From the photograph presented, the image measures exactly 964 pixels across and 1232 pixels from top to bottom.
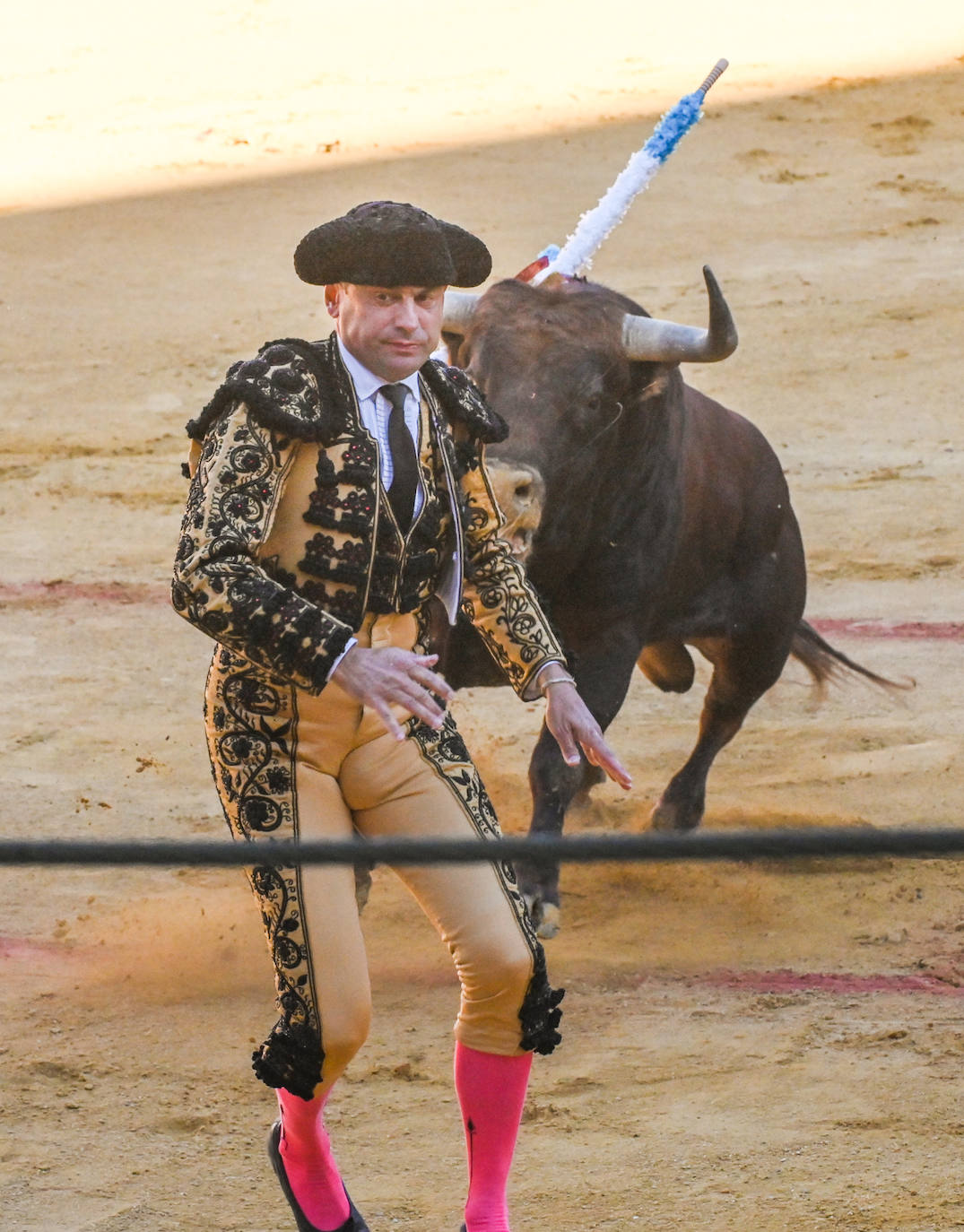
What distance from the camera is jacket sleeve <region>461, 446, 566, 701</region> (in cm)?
285

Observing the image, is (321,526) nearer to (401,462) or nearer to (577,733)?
(401,462)

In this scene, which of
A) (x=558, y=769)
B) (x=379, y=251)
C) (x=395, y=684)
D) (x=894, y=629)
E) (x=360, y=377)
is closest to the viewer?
(x=395, y=684)

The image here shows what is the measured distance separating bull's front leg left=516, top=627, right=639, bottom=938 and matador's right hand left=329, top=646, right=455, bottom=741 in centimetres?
172

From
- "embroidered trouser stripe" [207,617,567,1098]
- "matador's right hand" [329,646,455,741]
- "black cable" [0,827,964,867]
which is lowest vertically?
"embroidered trouser stripe" [207,617,567,1098]

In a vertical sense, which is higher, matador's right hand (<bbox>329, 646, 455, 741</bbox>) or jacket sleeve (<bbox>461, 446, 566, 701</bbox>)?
matador's right hand (<bbox>329, 646, 455, 741</bbox>)

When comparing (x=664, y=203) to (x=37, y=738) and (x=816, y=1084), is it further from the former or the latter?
(x=816, y=1084)

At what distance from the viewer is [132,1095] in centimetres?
356

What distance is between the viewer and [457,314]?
452cm

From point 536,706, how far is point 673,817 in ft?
3.13

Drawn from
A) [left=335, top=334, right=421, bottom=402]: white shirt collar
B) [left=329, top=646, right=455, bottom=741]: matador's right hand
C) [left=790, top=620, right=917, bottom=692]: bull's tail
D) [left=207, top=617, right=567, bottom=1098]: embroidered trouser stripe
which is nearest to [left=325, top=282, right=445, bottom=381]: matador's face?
[left=335, top=334, right=421, bottom=402]: white shirt collar

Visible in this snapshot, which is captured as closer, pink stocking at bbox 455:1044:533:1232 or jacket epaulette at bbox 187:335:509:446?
jacket epaulette at bbox 187:335:509:446

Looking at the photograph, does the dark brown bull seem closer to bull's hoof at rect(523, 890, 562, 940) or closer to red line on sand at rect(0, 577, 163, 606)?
bull's hoof at rect(523, 890, 562, 940)

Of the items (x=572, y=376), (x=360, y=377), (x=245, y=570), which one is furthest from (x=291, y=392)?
(x=572, y=376)

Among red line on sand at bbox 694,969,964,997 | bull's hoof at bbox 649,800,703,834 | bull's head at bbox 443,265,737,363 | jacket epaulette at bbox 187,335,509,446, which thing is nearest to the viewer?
jacket epaulette at bbox 187,335,509,446
